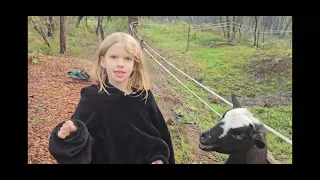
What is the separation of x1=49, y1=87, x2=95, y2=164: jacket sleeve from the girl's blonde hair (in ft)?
0.51

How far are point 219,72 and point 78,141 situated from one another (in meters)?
1.32

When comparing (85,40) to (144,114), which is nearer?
(144,114)

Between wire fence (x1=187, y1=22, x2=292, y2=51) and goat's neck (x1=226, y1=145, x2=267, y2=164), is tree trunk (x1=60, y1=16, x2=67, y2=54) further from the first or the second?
goat's neck (x1=226, y1=145, x2=267, y2=164)

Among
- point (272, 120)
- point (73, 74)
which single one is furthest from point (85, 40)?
point (272, 120)

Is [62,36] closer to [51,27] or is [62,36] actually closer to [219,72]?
[51,27]

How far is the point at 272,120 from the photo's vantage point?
11.7 feet

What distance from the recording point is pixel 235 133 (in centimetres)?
333

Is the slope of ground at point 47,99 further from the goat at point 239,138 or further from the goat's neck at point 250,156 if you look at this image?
the goat's neck at point 250,156

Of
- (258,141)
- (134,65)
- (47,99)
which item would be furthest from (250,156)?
(47,99)

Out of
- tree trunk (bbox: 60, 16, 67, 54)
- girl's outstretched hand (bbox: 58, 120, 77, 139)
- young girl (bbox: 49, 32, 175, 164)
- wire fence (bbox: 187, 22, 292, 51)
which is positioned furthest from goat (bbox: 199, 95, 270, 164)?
tree trunk (bbox: 60, 16, 67, 54)
